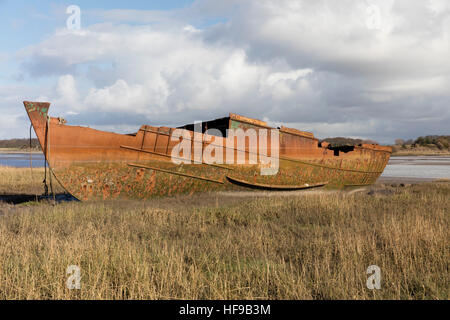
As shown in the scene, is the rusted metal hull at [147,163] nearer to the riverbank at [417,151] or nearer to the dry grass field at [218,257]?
the dry grass field at [218,257]

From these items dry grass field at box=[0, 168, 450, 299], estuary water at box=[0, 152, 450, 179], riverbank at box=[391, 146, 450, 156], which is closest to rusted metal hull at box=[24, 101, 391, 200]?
dry grass field at box=[0, 168, 450, 299]

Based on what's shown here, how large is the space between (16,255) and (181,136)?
6136mm

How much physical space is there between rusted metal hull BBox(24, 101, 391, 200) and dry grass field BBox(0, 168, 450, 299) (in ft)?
5.17

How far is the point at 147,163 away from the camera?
375 inches

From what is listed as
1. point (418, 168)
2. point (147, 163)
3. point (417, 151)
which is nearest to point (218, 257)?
point (147, 163)

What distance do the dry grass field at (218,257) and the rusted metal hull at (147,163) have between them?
5.17ft

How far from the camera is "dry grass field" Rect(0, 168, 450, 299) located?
3389 mm

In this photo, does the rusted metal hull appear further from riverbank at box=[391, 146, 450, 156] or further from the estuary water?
riverbank at box=[391, 146, 450, 156]

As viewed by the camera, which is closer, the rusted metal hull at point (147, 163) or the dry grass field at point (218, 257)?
the dry grass field at point (218, 257)

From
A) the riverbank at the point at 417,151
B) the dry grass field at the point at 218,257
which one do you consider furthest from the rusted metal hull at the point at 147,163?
the riverbank at the point at 417,151

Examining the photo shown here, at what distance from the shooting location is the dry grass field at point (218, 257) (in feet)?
11.1
